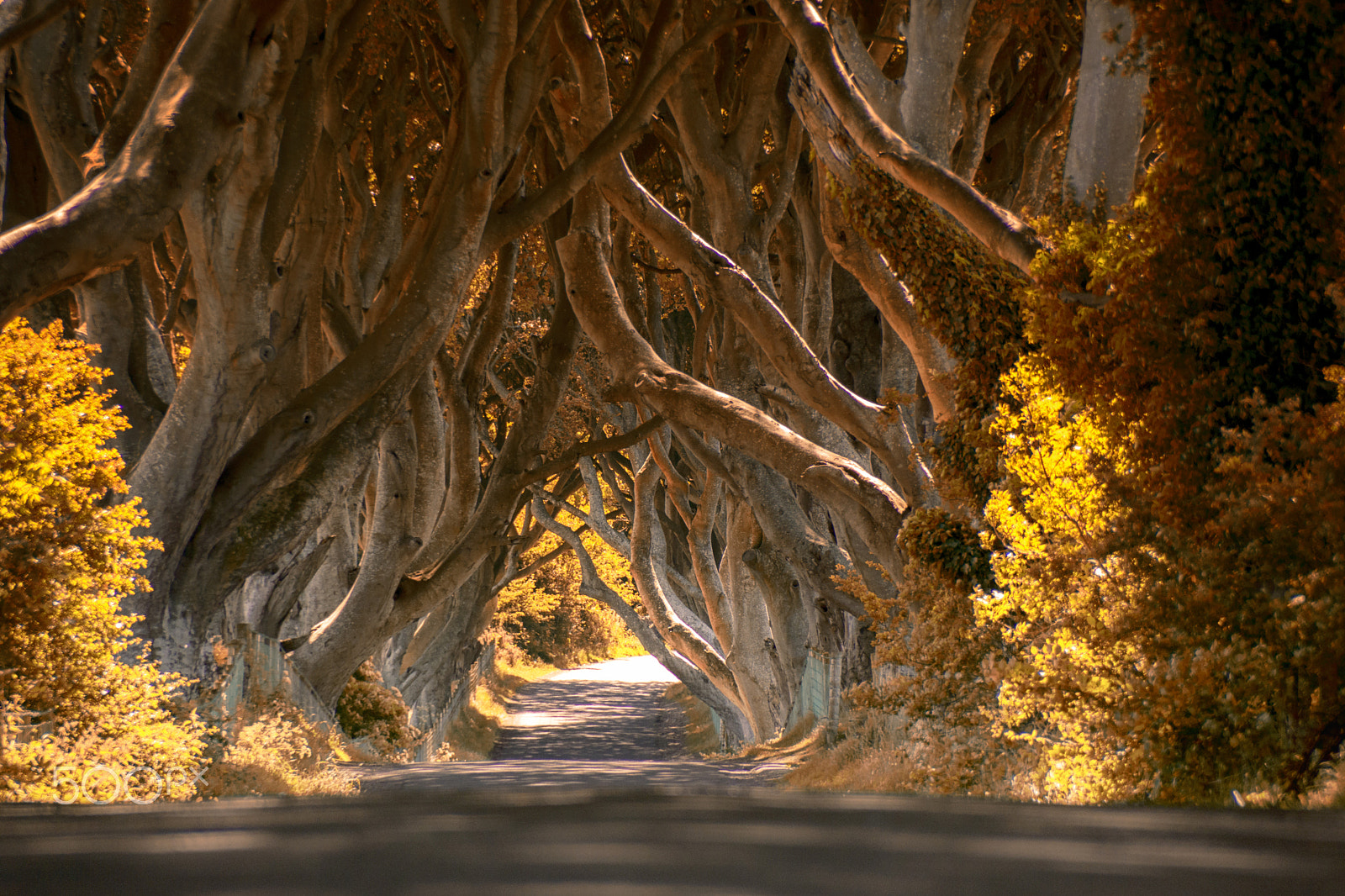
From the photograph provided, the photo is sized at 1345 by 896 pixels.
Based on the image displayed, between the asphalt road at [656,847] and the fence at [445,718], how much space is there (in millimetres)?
16442

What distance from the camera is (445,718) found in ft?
72.6

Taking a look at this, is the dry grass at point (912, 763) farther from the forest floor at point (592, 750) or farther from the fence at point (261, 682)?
the fence at point (261, 682)

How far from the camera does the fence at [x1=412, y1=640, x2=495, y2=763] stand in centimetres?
1838

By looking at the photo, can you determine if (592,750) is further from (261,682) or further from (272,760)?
(272,760)

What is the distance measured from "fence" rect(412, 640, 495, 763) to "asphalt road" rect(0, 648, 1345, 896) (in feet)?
53.9

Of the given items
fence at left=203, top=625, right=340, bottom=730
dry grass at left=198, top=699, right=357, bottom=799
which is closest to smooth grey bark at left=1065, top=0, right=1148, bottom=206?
dry grass at left=198, top=699, right=357, bottom=799

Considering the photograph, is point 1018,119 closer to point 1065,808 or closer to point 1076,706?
point 1076,706

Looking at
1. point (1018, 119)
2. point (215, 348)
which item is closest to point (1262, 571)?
point (215, 348)

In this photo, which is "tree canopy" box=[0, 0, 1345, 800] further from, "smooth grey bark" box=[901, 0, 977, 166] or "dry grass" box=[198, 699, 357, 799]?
"dry grass" box=[198, 699, 357, 799]

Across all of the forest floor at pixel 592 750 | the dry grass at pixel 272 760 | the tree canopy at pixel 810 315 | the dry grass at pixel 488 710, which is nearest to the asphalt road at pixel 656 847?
the forest floor at pixel 592 750

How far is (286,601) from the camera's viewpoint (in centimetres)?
1327

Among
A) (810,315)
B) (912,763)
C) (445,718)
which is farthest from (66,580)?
(445,718)

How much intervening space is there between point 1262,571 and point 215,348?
7.51 meters

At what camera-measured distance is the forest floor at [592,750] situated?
1047cm
